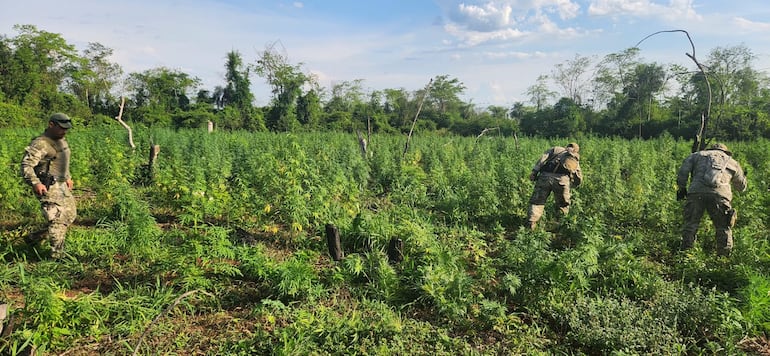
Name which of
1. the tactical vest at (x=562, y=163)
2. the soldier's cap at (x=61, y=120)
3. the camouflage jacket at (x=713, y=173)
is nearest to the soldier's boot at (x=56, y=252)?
the soldier's cap at (x=61, y=120)

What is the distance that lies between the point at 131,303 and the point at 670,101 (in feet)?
129

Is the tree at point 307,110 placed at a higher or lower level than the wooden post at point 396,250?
higher

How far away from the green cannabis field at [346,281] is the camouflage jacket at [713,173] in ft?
2.20

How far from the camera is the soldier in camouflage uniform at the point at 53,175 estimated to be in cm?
479

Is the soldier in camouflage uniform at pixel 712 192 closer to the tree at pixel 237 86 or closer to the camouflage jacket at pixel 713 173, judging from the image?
the camouflage jacket at pixel 713 173

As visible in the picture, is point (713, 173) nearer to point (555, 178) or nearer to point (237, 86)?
point (555, 178)

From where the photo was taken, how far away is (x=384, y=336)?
12.3ft

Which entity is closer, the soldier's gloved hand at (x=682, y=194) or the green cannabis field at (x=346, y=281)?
the green cannabis field at (x=346, y=281)

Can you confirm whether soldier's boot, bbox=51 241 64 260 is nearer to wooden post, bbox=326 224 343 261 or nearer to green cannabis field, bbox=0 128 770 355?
green cannabis field, bbox=0 128 770 355

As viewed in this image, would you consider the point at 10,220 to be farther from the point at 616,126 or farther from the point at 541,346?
the point at 616,126

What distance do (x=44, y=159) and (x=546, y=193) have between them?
278 inches

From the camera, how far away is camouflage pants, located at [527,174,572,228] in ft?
23.5

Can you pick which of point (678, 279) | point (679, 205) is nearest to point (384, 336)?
point (678, 279)

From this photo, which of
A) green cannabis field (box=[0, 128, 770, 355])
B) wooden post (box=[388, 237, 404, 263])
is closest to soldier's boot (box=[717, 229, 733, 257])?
green cannabis field (box=[0, 128, 770, 355])
